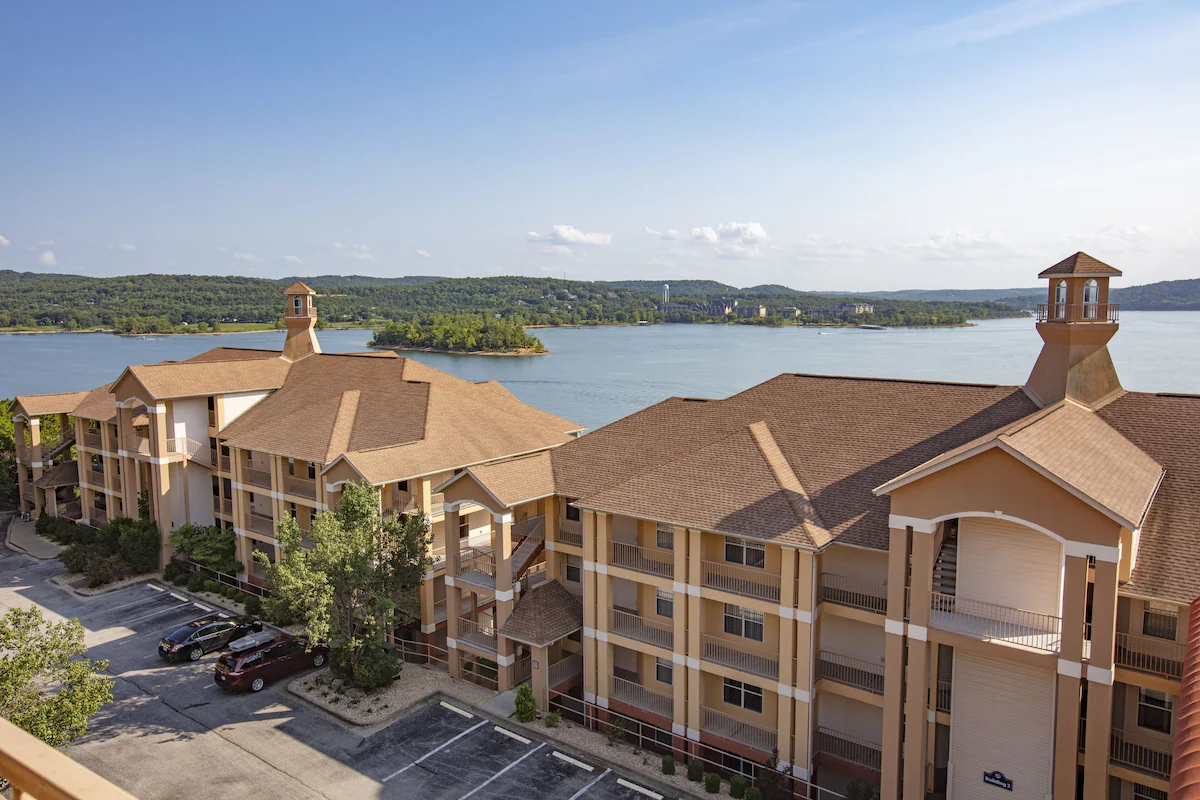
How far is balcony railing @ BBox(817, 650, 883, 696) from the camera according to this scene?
21734mm

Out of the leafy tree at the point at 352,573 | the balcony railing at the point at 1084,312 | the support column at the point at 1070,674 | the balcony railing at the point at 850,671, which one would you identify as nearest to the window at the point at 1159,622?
the support column at the point at 1070,674

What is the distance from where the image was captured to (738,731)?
23.6 m

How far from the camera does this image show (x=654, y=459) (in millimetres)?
28000

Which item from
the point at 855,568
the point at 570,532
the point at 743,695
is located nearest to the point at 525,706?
the point at 570,532

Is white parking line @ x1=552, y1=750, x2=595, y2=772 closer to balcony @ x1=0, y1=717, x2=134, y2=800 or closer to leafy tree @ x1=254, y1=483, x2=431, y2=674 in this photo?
leafy tree @ x1=254, y1=483, x2=431, y2=674

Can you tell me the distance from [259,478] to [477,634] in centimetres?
1475

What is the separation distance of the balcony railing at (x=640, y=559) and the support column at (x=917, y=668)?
23.8ft

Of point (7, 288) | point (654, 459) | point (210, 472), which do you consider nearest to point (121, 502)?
point (210, 472)

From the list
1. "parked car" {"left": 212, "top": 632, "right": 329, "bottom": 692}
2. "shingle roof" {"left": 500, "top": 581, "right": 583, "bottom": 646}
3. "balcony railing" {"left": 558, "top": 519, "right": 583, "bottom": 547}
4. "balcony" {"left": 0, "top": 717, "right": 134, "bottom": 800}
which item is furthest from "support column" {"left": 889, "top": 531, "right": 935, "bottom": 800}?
"balcony" {"left": 0, "top": 717, "right": 134, "bottom": 800}

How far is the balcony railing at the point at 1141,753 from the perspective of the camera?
17.9 meters

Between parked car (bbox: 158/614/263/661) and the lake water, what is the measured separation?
51327mm

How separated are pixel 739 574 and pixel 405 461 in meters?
14.1

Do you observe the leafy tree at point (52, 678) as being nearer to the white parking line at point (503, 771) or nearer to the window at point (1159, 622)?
the white parking line at point (503, 771)

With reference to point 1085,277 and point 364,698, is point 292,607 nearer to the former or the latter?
point 364,698
